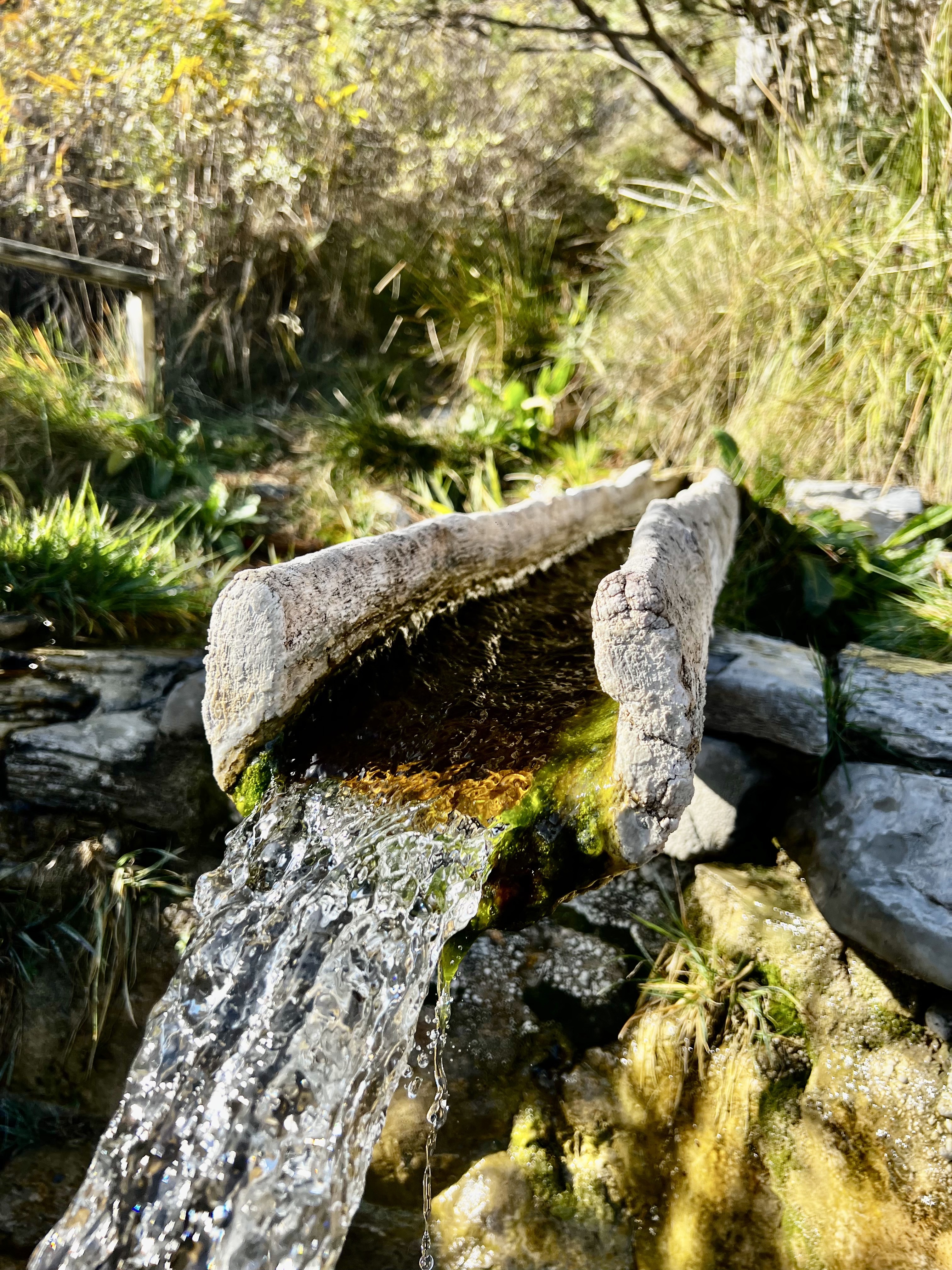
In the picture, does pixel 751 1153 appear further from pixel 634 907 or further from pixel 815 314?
pixel 815 314

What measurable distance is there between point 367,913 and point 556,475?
338 cm

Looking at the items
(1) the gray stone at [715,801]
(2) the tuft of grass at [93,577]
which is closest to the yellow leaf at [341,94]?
(2) the tuft of grass at [93,577]

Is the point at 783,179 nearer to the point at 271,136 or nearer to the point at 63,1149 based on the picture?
the point at 271,136

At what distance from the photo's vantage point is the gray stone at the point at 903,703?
2.43 metres

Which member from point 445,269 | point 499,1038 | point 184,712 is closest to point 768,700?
point 499,1038

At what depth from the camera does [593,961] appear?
8.00 ft

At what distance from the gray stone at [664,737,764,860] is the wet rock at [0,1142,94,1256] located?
1.92 metres

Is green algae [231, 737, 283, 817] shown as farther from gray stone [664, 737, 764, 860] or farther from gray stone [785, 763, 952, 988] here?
gray stone [785, 763, 952, 988]

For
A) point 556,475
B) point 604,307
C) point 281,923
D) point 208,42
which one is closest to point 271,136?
point 208,42

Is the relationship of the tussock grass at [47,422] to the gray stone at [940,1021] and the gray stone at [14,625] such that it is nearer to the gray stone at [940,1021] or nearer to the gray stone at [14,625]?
the gray stone at [14,625]

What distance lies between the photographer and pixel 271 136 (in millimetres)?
5742

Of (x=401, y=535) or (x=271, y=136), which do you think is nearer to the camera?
(x=401, y=535)

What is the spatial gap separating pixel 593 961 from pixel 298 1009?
1062 millimetres

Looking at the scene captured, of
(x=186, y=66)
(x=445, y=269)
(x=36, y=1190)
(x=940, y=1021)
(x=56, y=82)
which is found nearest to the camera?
(x=940, y=1021)
